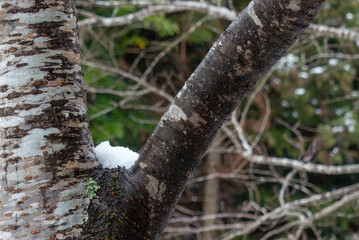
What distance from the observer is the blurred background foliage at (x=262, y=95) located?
18.0 feet

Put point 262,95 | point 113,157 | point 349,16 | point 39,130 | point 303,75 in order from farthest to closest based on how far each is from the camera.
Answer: point 262,95 < point 303,75 < point 349,16 < point 113,157 < point 39,130

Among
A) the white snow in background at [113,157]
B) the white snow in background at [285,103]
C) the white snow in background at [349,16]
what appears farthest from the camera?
the white snow in background at [285,103]

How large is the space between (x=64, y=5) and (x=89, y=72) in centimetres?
438

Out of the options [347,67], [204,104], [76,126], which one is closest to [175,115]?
[204,104]

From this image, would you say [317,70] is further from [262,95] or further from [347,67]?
[262,95]

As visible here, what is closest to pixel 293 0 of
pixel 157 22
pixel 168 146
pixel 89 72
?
pixel 168 146

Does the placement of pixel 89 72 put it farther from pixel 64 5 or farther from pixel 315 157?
pixel 64 5

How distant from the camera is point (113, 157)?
38.6 inches

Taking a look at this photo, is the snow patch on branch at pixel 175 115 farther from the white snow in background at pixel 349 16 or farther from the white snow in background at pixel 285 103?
the white snow in background at pixel 285 103

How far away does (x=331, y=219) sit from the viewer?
5852 mm

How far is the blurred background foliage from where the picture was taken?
18.0ft

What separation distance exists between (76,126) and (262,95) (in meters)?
5.74

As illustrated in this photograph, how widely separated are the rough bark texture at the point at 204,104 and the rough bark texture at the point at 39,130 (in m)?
0.13

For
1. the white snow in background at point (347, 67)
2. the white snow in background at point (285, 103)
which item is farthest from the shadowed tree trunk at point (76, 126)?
the white snow in background at point (285, 103)
